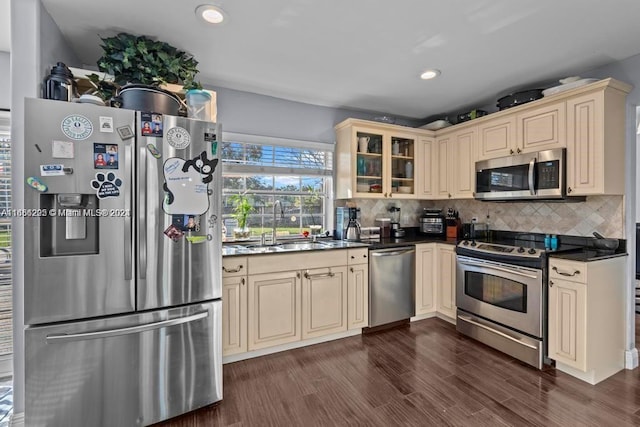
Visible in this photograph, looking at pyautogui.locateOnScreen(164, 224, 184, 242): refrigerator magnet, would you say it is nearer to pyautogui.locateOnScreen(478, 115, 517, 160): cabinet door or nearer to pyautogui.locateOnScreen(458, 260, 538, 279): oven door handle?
pyautogui.locateOnScreen(458, 260, 538, 279): oven door handle

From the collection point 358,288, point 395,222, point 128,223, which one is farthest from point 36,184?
point 395,222

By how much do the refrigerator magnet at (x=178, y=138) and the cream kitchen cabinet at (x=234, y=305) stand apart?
101cm

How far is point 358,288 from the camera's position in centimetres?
304

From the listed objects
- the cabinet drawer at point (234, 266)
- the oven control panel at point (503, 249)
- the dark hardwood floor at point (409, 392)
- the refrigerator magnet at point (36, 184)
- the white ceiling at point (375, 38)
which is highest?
the white ceiling at point (375, 38)

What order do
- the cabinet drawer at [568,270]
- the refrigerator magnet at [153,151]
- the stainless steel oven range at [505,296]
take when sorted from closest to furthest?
the refrigerator magnet at [153,151], the cabinet drawer at [568,270], the stainless steel oven range at [505,296]

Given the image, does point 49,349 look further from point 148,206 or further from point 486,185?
point 486,185

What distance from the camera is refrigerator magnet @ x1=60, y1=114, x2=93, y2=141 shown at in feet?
5.21

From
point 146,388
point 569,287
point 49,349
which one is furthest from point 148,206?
point 569,287

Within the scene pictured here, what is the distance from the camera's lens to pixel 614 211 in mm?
2506

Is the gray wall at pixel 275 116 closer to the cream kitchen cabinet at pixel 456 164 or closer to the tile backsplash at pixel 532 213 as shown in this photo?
the tile backsplash at pixel 532 213

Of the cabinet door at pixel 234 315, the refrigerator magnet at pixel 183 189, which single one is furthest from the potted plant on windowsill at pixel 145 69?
the cabinet door at pixel 234 315

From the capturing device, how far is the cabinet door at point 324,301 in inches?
110

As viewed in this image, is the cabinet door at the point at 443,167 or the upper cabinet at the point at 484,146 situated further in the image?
the cabinet door at the point at 443,167

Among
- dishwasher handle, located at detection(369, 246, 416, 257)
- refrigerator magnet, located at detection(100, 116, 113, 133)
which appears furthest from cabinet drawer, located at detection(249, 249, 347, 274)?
refrigerator magnet, located at detection(100, 116, 113, 133)
